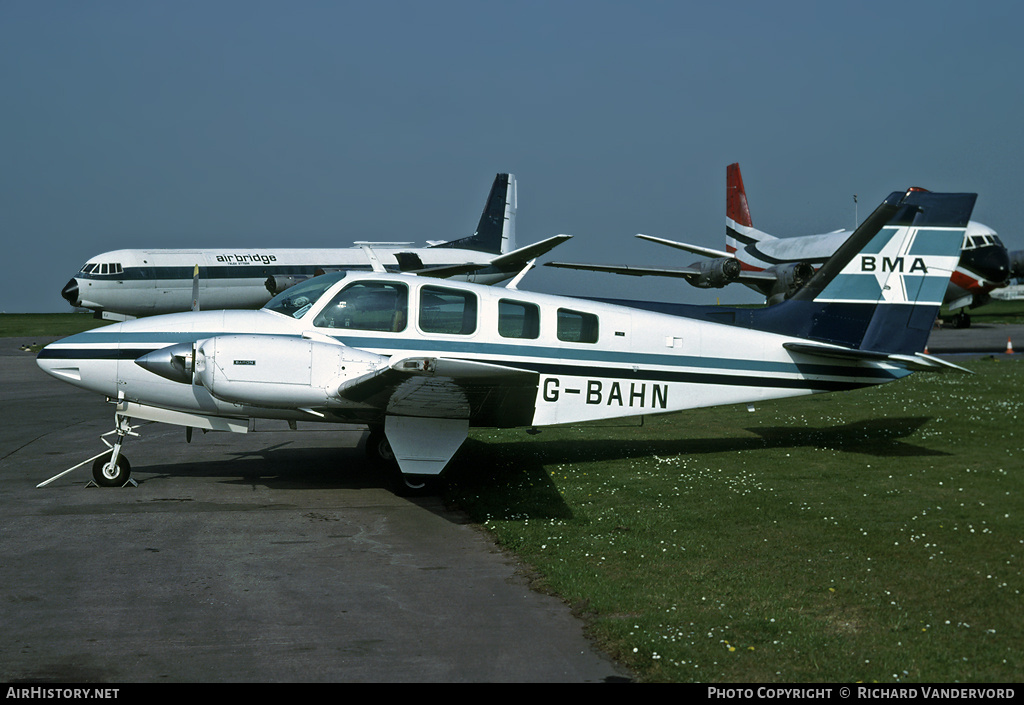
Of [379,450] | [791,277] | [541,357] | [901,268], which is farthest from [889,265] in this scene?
[791,277]

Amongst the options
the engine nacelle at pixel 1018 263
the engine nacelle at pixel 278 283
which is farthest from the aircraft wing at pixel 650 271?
the engine nacelle at pixel 1018 263

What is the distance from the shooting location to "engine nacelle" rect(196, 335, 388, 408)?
9.31 meters

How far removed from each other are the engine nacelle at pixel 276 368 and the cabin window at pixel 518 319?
5.90 feet

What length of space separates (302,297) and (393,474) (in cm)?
265

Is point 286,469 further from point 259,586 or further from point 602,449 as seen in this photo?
point 259,586

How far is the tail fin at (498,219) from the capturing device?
4819cm

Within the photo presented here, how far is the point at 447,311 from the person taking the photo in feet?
35.0

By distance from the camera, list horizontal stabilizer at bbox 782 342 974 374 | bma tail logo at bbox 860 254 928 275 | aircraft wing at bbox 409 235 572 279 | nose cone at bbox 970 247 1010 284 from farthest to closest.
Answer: nose cone at bbox 970 247 1010 284 < aircraft wing at bbox 409 235 572 279 < bma tail logo at bbox 860 254 928 275 < horizontal stabilizer at bbox 782 342 974 374

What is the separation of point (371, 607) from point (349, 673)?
1.25 metres

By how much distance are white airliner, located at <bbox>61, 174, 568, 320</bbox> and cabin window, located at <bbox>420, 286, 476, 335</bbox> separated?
23.9m

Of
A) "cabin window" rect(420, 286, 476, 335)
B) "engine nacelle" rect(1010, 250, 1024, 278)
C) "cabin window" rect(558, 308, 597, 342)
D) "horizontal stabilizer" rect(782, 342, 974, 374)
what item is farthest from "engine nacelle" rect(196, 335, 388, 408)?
"engine nacelle" rect(1010, 250, 1024, 278)

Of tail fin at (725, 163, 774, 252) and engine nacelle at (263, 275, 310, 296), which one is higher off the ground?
tail fin at (725, 163, 774, 252)

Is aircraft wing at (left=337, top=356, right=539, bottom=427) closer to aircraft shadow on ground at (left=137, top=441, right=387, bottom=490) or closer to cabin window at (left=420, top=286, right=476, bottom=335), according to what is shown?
cabin window at (left=420, top=286, right=476, bottom=335)

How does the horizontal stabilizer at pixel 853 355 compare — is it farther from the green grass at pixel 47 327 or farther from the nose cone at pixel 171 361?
the green grass at pixel 47 327
